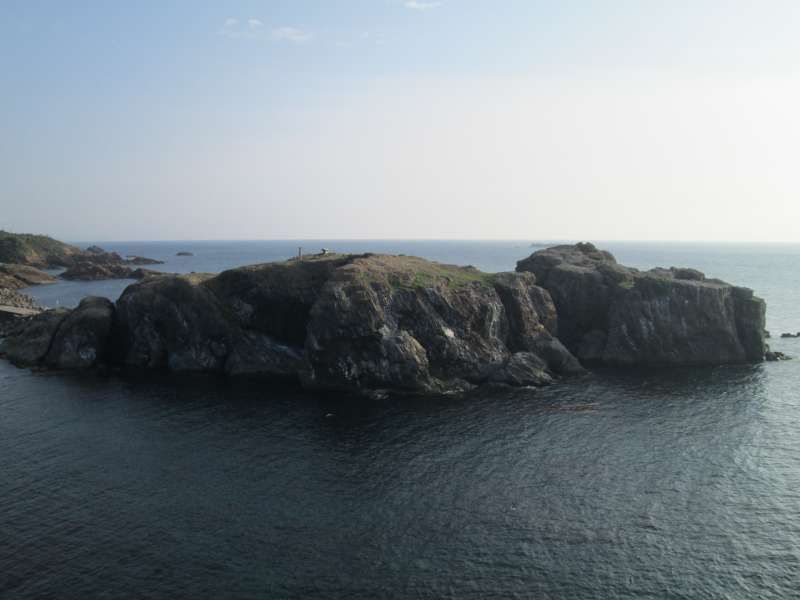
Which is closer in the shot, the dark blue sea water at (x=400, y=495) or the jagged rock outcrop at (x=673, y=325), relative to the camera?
the dark blue sea water at (x=400, y=495)

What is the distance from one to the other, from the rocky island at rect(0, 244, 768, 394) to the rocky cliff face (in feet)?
0.63

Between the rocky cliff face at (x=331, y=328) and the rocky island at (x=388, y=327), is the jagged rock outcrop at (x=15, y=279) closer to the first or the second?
the rocky island at (x=388, y=327)

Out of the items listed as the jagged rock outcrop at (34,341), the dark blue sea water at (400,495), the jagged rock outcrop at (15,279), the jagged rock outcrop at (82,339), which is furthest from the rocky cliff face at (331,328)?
the jagged rock outcrop at (15,279)

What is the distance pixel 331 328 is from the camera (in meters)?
79.9

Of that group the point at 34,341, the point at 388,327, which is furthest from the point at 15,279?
the point at 388,327

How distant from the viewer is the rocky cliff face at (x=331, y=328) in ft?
264

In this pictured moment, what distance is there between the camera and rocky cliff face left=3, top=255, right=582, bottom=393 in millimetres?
80500

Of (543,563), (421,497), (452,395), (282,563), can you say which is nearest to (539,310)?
(452,395)

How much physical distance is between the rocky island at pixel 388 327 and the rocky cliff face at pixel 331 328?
0.19m

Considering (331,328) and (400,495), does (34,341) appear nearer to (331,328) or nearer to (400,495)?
(331,328)

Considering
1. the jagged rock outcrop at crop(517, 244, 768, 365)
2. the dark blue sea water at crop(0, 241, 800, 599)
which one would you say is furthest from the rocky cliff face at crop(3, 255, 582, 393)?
the jagged rock outcrop at crop(517, 244, 768, 365)

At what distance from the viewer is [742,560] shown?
39.0m

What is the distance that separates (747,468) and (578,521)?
21210 mm

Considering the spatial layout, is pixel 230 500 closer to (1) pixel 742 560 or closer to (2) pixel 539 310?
(1) pixel 742 560
